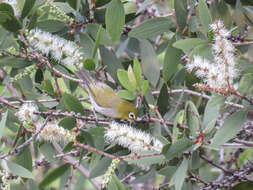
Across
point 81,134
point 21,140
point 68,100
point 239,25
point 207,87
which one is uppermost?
point 239,25

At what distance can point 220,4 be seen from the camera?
6.40 ft

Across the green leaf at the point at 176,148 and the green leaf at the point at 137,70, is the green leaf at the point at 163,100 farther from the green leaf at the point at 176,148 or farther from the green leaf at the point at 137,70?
the green leaf at the point at 176,148

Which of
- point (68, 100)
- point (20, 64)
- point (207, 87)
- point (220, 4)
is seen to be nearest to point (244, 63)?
point (220, 4)

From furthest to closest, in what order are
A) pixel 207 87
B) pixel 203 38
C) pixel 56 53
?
pixel 203 38
pixel 56 53
pixel 207 87

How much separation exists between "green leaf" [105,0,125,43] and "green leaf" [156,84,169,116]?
13.1 inches

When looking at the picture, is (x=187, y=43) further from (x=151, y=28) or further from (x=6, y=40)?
(x=6, y=40)

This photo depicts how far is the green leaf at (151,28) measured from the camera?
1.97 metres

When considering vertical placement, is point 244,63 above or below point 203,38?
below

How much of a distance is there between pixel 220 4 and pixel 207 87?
2.27ft

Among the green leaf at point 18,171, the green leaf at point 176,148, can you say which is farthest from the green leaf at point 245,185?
the green leaf at point 18,171

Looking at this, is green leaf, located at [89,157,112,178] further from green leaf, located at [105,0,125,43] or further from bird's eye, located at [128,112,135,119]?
green leaf, located at [105,0,125,43]

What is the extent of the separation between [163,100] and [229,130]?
415 millimetres

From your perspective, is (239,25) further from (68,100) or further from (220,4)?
(68,100)

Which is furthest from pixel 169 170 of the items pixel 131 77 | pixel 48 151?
pixel 48 151
